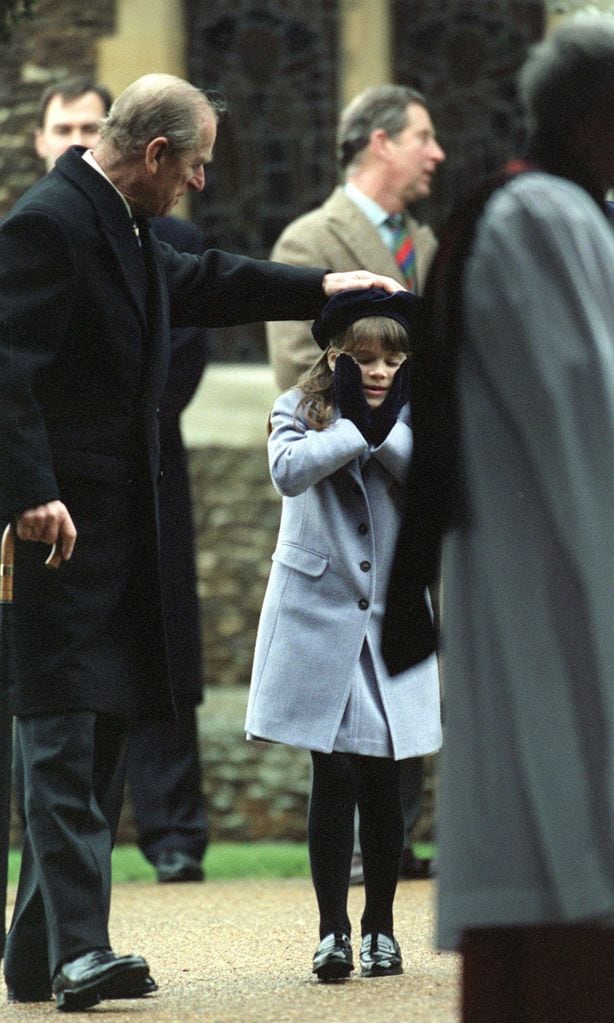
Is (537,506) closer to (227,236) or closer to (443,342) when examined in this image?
(443,342)

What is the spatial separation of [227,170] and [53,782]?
6.54 metres

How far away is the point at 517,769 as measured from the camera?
355cm

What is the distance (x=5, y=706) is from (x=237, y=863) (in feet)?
12.3

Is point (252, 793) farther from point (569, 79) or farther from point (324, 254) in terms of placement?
point (569, 79)

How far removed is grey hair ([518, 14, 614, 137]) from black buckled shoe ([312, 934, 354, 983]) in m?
2.23

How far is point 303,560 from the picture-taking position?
5570 millimetres

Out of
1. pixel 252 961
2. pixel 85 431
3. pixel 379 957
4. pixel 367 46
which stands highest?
pixel 367 46

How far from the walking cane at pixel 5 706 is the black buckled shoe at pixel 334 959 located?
714mm

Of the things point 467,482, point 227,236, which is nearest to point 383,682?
point 467,482

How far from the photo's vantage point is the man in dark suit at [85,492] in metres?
5.01

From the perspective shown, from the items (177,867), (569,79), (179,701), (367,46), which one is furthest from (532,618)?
(367,46)

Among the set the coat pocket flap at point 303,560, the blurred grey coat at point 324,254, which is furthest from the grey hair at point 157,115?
the blurred grey coat at point 324,254

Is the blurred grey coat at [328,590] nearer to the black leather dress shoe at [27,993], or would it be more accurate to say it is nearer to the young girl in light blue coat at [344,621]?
the young girl in light blue coat at [344,621]

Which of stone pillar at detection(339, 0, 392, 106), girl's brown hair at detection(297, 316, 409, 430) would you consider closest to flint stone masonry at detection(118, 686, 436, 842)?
stone pillar at detection(339, 0, 392, 106)
